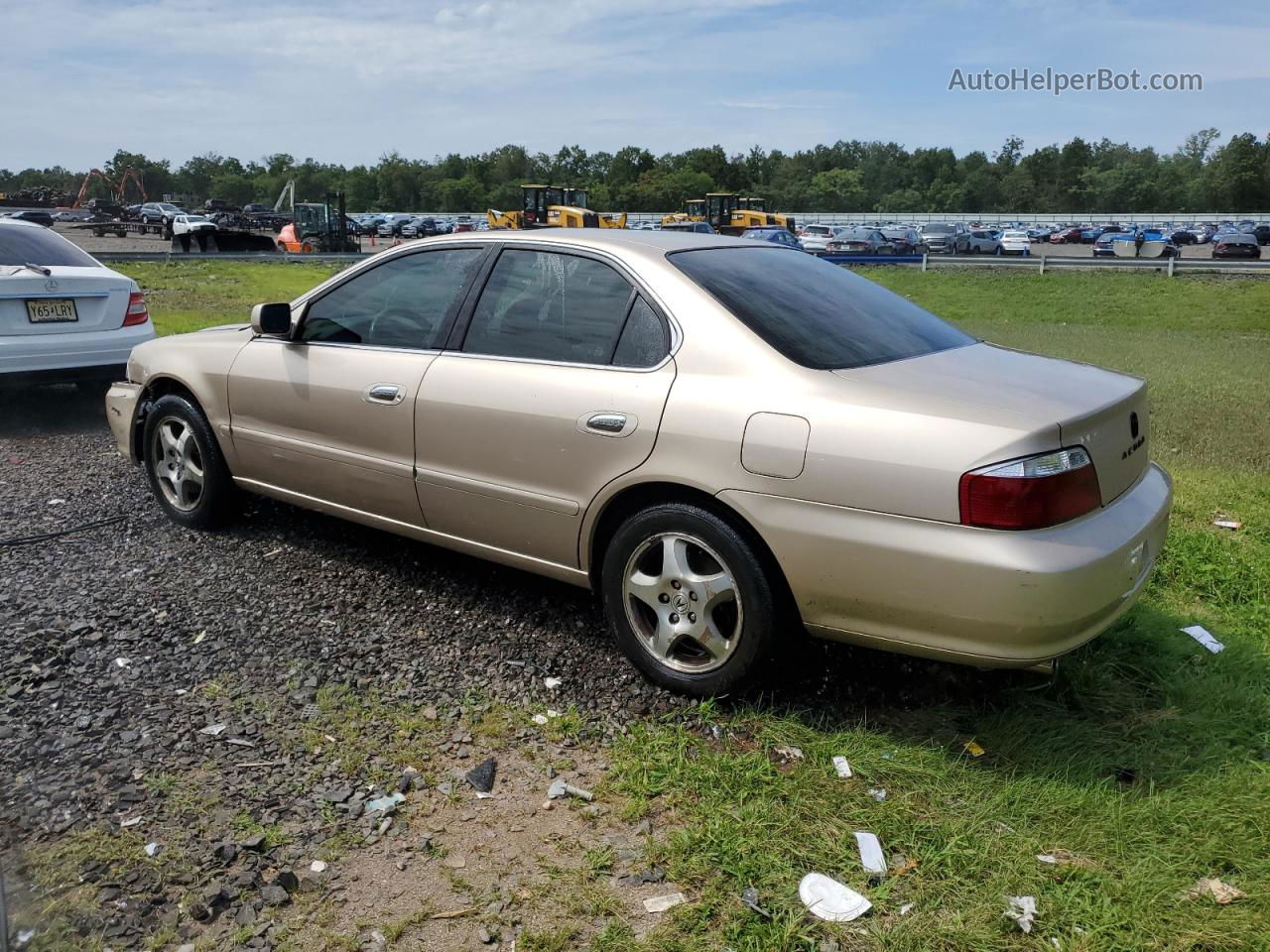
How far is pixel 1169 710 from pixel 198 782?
314cm

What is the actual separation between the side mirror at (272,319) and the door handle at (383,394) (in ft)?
2.14

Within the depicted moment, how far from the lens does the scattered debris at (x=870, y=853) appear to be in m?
2.73

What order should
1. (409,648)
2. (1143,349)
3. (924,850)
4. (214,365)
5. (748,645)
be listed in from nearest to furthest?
(924,850)
(748,645)
(409,648)
(214,365)
(1143,349)

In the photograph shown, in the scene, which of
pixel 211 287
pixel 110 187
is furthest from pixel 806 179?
pixel 211 287

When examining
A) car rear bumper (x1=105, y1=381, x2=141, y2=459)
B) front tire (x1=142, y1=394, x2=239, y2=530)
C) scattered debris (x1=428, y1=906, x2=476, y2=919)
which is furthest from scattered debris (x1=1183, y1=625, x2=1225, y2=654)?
car rear bumper (x1=105, y1=381, x2=141, y2=459)

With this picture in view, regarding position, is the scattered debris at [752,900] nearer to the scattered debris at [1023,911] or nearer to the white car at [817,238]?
the scattered debris at [1023,911]

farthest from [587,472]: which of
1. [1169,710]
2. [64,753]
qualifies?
[1169,710]

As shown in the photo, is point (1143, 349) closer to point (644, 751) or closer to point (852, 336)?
point (852, 336)

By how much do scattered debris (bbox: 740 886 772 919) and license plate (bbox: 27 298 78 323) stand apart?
7045mm

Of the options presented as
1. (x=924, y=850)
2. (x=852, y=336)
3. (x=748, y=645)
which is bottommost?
(x=924, y=850)

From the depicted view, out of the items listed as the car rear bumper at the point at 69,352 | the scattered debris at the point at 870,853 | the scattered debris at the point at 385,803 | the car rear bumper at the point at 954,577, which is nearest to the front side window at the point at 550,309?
the car rear bumper at the point at 954,577

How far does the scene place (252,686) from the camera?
3.70 meters

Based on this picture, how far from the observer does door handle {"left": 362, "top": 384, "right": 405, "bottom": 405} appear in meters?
4.20

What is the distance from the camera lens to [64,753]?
324 cm
